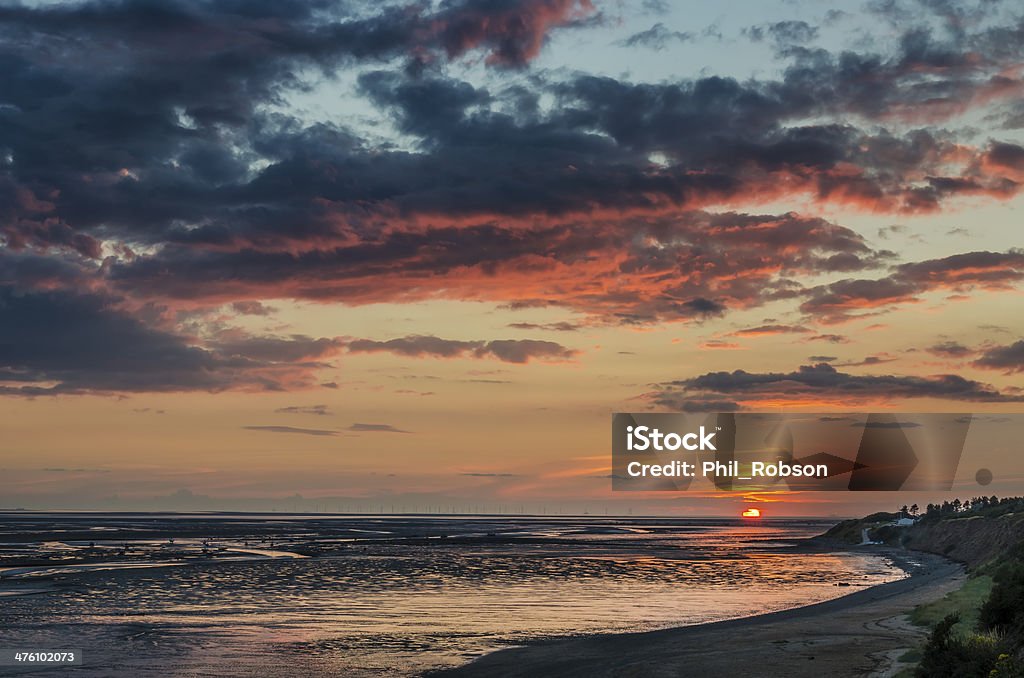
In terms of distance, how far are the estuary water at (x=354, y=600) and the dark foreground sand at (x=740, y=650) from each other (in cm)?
219

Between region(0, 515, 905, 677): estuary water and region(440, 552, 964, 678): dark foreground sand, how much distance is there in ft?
7.19

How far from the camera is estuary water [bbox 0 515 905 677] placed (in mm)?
32375

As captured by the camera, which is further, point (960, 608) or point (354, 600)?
point (354, 600)

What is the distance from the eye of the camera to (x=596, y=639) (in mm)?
34938

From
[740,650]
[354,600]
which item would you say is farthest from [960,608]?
[354,600]

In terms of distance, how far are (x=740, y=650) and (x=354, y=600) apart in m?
23.8

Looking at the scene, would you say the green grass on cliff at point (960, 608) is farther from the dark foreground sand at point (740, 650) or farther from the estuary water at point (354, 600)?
the estuary water at point (354, 600)

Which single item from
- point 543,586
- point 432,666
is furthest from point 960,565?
point 432,666

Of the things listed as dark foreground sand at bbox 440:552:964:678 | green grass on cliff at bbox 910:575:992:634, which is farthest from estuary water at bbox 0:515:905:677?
green grass on cliff at bbox 910:575:992:634

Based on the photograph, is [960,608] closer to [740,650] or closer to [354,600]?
[740,650]

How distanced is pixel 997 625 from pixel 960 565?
4965 centimetres

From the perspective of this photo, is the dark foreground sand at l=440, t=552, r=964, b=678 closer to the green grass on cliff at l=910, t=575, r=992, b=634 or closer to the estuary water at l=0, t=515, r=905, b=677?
the green grass on cliff at l=910, t=575, r=992, b=634

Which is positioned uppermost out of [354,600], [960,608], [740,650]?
[960,608]

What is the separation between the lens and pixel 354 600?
49.0m
